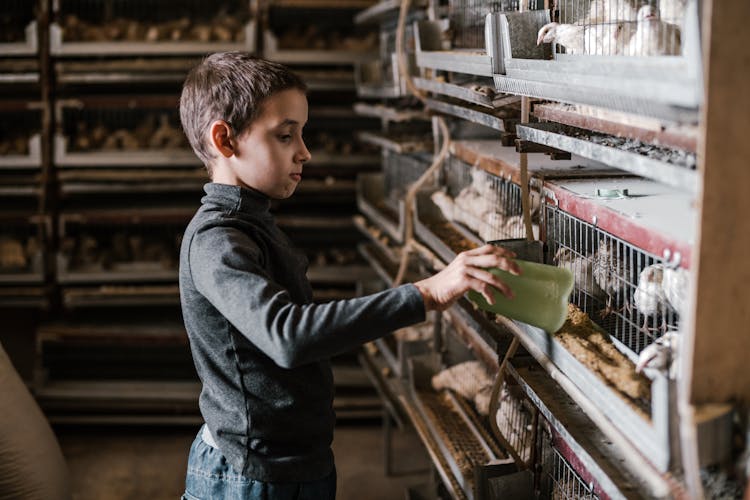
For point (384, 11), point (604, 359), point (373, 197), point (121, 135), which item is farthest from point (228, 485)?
point (121, 135)

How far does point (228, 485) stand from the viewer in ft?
5.02

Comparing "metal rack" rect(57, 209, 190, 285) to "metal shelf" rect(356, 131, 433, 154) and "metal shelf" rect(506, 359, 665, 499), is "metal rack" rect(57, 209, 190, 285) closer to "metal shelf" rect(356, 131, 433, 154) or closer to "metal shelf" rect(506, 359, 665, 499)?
"metal shelf" rect(356, 131, 433, 154)

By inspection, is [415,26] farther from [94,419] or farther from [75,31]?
[94,419]

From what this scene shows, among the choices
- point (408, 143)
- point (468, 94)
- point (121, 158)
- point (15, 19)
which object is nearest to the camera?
point (468, 94)

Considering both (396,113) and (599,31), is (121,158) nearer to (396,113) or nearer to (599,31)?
(396,113)

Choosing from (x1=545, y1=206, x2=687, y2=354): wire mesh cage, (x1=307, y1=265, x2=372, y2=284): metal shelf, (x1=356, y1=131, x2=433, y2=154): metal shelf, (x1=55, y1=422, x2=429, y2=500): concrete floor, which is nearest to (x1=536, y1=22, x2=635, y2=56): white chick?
(x1=545, y1=206, x2=687, y2=354): wire mesh cage

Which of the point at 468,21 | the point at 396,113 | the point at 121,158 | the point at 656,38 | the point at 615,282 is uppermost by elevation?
the point at 468,21

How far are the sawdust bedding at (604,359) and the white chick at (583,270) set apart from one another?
5 centimetres

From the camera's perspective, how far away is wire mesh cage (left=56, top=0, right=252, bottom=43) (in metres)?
3.96

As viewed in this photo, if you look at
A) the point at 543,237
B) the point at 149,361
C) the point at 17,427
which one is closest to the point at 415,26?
the point at 543,237

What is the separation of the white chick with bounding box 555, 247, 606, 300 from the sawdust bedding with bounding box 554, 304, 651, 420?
5 cm

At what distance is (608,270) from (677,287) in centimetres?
35

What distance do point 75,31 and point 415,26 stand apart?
2.25 metres

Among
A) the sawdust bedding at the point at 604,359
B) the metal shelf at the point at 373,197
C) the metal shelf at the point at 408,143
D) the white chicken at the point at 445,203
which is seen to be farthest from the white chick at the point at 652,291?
the metal shelf at the point at 373,197
